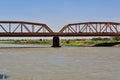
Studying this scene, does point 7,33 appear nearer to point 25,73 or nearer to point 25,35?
point 25,35

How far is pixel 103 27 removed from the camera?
510 feet

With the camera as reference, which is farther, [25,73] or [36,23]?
[36,23]

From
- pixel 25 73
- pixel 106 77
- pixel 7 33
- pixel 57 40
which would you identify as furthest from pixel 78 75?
pixel 57 40

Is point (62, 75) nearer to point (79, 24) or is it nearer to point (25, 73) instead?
point (25, 73)

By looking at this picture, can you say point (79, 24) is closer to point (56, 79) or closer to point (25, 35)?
point (25, 35)

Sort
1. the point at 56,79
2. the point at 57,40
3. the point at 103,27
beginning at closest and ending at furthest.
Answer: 1. the point at 56,79
2. the point at 57,40
3. the point at 103,27

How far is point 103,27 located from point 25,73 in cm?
12170

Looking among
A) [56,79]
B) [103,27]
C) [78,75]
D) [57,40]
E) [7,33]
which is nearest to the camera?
[56,79]

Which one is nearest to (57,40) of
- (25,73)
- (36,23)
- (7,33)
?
(36,23)

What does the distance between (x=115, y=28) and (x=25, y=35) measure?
153 ft

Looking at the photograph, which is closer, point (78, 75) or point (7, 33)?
point (78, 75)

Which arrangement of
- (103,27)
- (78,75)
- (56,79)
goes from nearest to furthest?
(56,79) → (78,75) → (103,27)

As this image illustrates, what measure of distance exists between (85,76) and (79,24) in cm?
12650

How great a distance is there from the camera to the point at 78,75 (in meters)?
34.4
